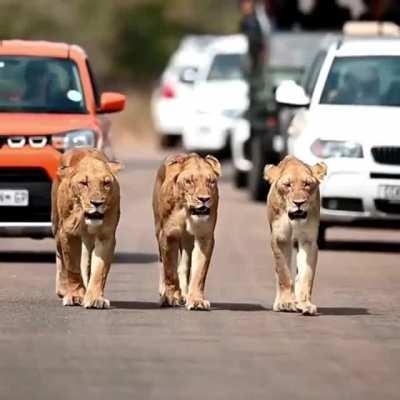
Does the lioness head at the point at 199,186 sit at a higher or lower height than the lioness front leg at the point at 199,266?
higher

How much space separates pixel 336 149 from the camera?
1838 centimetres

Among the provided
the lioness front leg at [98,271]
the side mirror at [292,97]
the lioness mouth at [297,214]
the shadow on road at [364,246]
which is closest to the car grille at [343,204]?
the shadow on road at [364,246]

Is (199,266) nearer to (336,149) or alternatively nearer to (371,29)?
(336,149)

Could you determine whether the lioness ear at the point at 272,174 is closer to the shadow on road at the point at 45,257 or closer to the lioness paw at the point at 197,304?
the lioness paw at the point at 197,304

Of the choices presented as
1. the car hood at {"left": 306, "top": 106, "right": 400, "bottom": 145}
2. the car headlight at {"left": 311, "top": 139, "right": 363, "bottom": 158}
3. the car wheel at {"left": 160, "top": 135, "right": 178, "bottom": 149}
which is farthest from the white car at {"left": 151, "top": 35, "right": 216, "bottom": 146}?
the car headlight at {"left": 311, "top": 139, "right": 363, "bottom": 158}

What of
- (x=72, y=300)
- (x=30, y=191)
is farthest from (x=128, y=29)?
(x=72, y=300)

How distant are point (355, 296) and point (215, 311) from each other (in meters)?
1.62

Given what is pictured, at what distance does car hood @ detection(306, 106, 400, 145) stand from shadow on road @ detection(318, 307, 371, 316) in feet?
14.6

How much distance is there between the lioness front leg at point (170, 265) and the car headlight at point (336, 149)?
499cm

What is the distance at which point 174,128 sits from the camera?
3866 centimetres

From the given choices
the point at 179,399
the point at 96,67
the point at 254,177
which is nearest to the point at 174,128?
the point at 254,177

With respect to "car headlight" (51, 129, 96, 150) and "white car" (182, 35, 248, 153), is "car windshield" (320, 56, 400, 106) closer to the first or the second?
"car headlight" (51, 129, 96, 150)

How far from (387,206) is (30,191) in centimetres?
304

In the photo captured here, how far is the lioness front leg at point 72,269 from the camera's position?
1353 centimetres
